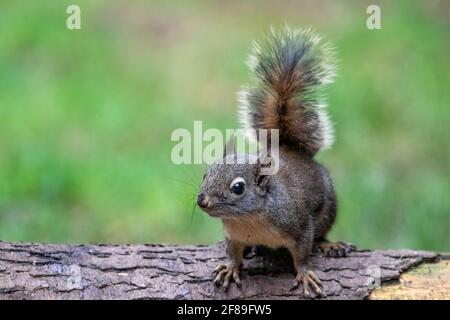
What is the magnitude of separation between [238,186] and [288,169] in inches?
14.8

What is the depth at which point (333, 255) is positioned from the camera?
313 cm

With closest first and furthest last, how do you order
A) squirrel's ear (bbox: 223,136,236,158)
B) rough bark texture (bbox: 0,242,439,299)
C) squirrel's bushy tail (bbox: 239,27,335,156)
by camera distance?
rough bark texture (bbox: 0,242,439,299) < squirrel's ear (bbox: 223,136,236,158) < squirrel's bushy tail (bbox: 239,27,335,156)

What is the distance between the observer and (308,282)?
9.46ft

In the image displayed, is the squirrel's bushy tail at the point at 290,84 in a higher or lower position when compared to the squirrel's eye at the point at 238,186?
higher

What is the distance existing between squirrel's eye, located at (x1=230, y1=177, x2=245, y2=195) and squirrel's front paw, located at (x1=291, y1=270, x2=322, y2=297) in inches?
15.1

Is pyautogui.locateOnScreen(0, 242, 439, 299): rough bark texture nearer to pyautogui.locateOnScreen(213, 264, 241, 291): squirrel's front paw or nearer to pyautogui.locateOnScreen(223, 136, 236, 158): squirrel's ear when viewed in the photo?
pyautogui.locateOnScreen(213, 264, 241, 291): squirrel's front paw

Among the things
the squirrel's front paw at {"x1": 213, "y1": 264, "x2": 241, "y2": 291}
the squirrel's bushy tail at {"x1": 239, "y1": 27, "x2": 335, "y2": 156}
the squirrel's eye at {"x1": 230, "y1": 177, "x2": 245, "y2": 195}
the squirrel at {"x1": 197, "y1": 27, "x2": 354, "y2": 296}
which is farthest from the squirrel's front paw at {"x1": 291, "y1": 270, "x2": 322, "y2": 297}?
the squirrel's bushy tail at {"x1": 239, "y1": 27, "x2": 335, "y2": 156}

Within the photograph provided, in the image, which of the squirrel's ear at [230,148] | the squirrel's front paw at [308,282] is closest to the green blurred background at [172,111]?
the squirrel's ear at [230,148]

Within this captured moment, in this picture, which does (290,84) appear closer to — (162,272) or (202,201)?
(202,201)

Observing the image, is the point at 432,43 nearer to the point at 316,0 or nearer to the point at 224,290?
the point at 316,0

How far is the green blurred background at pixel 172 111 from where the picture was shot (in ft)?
15.1

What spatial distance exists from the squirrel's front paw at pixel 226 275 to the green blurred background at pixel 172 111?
22.6 inches

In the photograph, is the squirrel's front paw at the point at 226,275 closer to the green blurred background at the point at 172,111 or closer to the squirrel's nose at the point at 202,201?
the squirrel's nose at the point at 202,201

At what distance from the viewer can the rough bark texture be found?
274 centimetres
